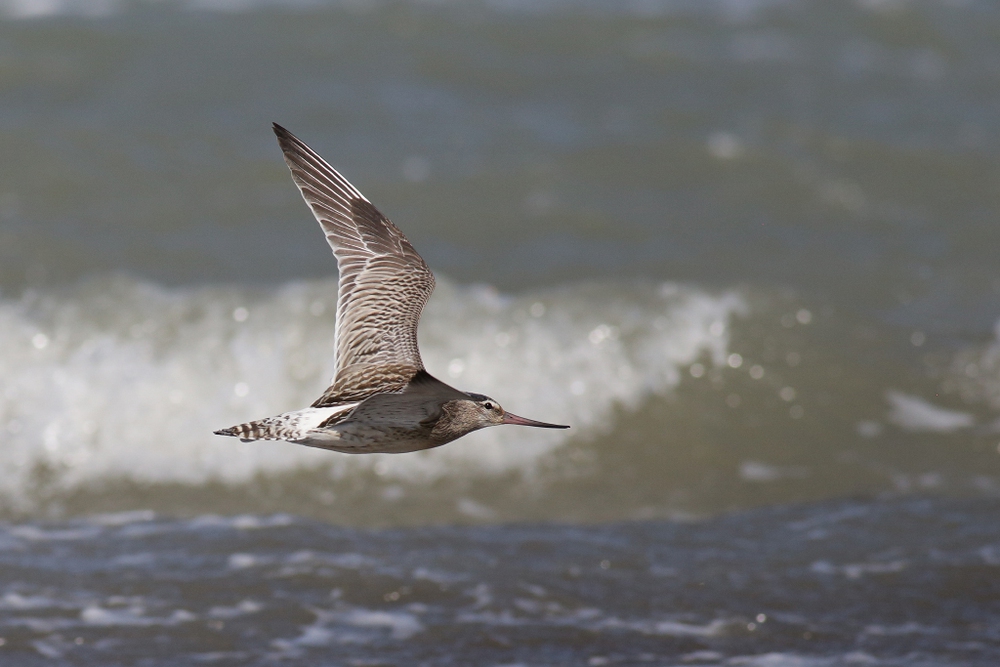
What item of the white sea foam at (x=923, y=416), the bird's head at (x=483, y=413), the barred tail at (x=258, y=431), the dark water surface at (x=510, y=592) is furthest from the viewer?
the white sea foam at (x=923, y=416)

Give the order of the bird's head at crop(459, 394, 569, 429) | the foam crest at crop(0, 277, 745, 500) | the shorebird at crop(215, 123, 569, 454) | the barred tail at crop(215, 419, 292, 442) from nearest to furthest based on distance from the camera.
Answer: the barred tail at crop(215, 419, 292, 442)
the shorebird at crop(215, 123, 569, 454)
the bird's head at crop(459, 394, 569, 429)
the foam crest at crop(0, 277, 745, 500)

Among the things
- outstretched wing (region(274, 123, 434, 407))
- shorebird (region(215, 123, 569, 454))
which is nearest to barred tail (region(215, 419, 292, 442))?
shorebird (region(215, 123, 569, 454))

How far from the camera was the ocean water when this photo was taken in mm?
4734

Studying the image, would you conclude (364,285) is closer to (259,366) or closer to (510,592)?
(510,592)

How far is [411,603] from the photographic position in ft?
15.4

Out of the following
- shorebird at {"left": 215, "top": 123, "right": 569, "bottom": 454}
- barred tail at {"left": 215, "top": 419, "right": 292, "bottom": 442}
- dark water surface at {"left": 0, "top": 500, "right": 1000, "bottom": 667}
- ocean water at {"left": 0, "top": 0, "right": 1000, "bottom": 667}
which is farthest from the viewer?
ocean water at {"left": 0, "top": 0, "right": 1000, "bottom": 667}

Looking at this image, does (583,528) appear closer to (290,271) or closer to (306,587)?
(306,587)

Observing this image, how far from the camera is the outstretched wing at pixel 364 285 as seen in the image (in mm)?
3732

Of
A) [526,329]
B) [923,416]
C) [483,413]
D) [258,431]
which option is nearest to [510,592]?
[483,413]

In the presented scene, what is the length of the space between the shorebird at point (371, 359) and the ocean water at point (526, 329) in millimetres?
1143

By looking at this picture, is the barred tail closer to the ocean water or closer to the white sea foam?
the ocean water

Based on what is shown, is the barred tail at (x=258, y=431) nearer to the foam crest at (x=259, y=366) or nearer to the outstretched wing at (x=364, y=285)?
the outstretched wing at (x=364, y=285)

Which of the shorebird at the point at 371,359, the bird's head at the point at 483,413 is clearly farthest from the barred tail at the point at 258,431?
the bird's head at the point at 483,413

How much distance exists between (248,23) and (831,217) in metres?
4.97
